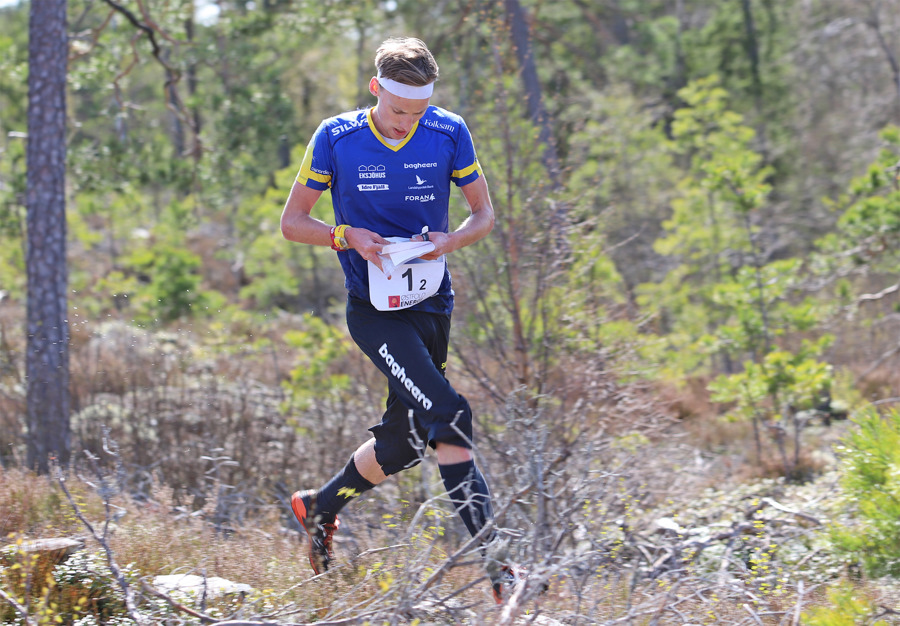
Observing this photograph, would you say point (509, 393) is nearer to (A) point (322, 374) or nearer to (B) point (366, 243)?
(B) point (366, 243)

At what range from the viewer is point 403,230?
136 inches

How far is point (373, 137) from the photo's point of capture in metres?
3.38

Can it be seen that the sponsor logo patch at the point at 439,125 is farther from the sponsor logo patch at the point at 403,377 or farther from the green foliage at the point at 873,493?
the green foliage at the point at 873,493

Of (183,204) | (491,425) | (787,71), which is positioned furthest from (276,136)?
(787,71)

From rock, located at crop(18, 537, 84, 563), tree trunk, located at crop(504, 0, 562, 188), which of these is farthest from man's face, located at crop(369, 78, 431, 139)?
tree trunk, located at crop(504, 0, 562, 188)

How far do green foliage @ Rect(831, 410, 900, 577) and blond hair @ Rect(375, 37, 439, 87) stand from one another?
257cm

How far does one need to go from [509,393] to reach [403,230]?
1328mm

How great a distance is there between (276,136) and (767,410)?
24.4 feet

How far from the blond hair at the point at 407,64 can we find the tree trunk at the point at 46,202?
14.5 feet

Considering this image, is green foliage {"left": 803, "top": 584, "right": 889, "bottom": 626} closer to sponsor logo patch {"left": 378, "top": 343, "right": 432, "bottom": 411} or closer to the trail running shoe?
sponsor logo patch {"left": 378, "top": 343, "right": 432, "bottom": 411}

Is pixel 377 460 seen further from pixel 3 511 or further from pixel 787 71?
pixel 787 71

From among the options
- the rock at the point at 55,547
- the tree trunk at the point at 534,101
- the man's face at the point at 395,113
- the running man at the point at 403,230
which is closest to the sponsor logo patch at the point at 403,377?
the running man at the point at 403,230

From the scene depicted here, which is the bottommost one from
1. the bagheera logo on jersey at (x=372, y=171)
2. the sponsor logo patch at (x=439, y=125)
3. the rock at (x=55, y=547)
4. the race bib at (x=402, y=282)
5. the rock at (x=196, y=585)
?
the rock at (x=196, y=585)

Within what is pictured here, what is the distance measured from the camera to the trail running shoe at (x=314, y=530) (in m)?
3.58
